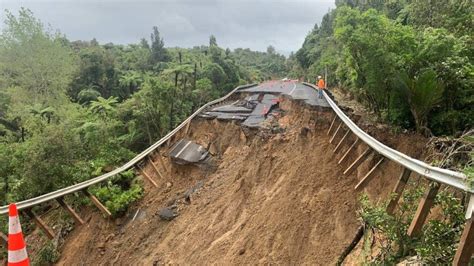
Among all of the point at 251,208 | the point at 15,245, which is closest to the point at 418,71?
the point at 251,208

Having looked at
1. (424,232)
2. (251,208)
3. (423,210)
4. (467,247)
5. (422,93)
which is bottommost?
(251,208)

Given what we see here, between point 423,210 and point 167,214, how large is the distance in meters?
9.54

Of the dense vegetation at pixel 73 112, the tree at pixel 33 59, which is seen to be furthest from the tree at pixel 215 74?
the tree at pixel 33 59

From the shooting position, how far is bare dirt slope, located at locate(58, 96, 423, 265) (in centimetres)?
830

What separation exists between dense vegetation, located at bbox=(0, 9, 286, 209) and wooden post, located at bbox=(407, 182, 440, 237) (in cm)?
1096

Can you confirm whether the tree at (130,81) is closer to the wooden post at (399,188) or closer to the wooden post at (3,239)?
the wooden post at (3,239)

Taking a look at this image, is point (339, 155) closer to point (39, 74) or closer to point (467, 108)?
point (467, 108)

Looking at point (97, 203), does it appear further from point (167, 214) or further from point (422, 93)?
point (422, 93)

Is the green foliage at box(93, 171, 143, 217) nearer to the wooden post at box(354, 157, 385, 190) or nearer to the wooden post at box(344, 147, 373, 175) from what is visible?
the wooden post at box(344, 147, 373, 175)

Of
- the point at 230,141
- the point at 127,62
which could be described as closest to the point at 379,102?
the point at 230,141

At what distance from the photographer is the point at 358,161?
8414 mm

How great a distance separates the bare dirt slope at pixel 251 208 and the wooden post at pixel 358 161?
16 cm

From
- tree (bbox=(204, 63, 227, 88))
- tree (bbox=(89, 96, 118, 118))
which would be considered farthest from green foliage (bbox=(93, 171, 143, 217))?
tree (bbox=(204, 63, 227, 88))

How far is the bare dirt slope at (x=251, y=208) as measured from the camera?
8297 mm
